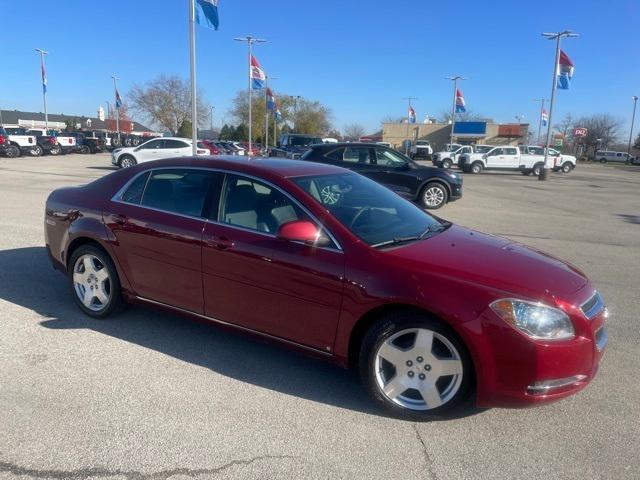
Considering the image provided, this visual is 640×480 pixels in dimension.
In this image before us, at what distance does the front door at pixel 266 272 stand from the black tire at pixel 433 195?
1020cm

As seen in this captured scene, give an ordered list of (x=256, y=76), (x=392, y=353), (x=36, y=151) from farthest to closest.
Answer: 1. (x=36, y=151)
2. (x=256, y=76)
3. (x=392, y=353)

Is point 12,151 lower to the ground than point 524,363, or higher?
higher

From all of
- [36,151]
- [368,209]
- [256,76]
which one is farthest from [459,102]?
[368,209]

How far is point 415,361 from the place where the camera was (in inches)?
122

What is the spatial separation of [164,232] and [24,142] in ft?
114

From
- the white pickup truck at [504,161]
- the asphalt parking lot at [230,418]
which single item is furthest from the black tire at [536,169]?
the asphalt parking lot at [230,418]

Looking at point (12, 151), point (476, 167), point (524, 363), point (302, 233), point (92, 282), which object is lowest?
point (476, 167)

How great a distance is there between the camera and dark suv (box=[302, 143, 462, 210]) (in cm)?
1334

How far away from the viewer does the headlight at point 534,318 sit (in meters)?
2.84

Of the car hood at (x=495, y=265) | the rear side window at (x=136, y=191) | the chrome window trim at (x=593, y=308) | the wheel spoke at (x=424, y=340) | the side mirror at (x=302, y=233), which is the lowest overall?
the wheel spoke at (x=424, y=340)

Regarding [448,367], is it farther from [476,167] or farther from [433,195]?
[476,167]

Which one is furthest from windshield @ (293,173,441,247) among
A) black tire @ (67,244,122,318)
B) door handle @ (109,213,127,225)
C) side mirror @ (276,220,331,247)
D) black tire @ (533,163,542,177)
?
black tire @ (533,163,542,177)

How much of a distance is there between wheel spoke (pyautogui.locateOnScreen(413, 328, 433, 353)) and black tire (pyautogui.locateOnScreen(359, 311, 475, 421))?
0.04m

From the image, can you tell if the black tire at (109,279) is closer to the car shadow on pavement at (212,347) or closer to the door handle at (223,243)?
the car shadow on pavement at (212,347)
